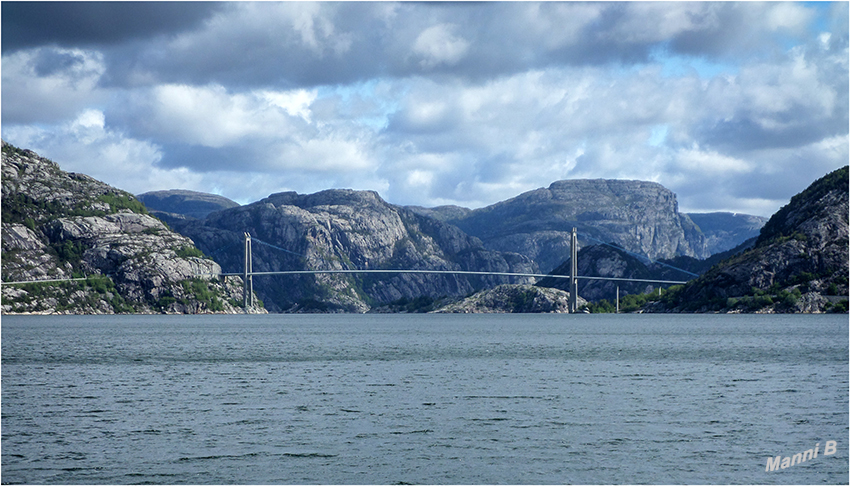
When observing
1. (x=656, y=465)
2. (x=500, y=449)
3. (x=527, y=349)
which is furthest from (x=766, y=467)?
(x=527, y=349)

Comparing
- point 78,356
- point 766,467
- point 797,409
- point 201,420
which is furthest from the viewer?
point 78,356

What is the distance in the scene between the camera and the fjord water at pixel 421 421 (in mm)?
27078

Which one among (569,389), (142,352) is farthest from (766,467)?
(142,352)

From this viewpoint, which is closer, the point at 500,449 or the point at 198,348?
the point at 500,449

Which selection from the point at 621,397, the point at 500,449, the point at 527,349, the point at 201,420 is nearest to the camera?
the point at 500,449

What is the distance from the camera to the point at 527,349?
86.6 meters

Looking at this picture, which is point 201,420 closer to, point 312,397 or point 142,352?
point 312,397

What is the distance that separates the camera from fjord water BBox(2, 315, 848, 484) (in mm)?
27078

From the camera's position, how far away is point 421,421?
119ft

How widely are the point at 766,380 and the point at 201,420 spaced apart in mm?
35698

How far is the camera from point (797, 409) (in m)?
39.4

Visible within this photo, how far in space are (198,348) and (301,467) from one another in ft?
213

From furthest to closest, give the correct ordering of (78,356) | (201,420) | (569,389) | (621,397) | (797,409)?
(78,356) → (569,389) → (621,397) → (797,409) → (201,420)

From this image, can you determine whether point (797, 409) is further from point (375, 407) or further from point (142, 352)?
point (142, 352)
